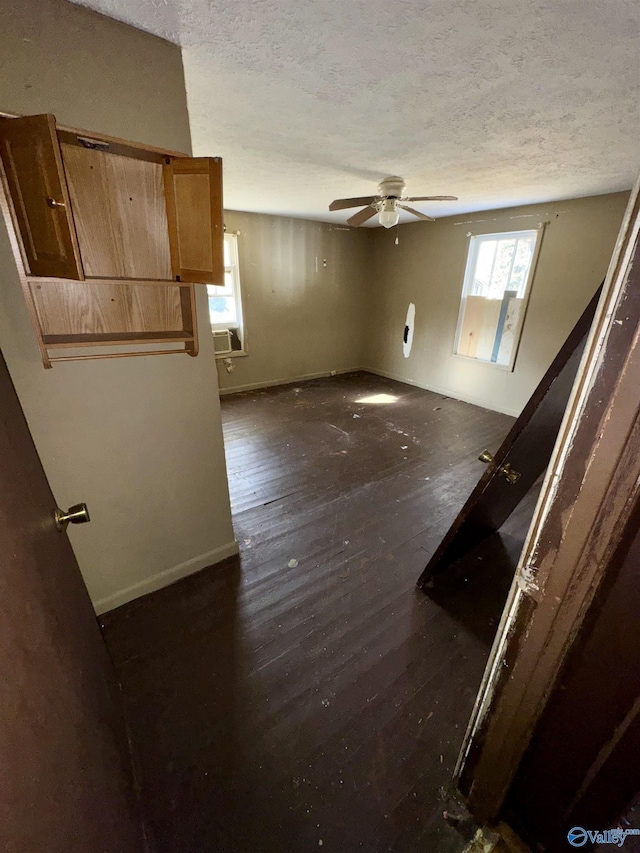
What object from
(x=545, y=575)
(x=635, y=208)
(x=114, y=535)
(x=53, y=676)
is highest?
(x=635, y=208)

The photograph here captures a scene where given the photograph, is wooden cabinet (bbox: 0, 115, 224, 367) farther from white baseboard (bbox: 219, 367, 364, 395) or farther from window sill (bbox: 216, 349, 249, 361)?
white baseboard (bbox: 219, 367, 364, 395)

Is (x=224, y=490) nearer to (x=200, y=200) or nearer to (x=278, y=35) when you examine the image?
(x=200, y=200)

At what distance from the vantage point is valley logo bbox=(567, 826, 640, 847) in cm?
86

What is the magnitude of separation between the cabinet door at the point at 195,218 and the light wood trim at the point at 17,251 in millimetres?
483

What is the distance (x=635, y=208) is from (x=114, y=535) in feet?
6.53

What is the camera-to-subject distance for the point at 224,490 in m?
1.95

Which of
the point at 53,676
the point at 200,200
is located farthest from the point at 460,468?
the point at 53,676

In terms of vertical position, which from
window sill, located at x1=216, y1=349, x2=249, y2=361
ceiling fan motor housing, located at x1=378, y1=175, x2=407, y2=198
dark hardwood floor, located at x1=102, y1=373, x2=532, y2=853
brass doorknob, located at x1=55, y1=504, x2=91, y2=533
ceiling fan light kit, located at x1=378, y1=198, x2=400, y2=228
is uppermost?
ceiling fan motor housing, located at x1=378, y1=175, x2=407, y2=198

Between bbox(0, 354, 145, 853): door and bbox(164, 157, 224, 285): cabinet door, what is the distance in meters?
0.80

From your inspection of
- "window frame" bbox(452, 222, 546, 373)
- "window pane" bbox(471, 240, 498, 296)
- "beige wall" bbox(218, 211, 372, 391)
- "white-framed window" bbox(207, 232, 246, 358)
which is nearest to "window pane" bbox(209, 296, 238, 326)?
"white-framed window" bbox(207, 232, 246, 358)

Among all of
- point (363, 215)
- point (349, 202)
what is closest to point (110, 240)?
point (349, 202)

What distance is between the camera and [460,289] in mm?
4586

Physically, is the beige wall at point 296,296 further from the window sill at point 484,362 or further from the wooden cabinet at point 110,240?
the wooden cabinet at point 110,240

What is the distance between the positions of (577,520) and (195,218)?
4.96 feet
